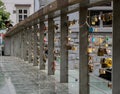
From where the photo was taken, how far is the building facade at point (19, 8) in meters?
54.2

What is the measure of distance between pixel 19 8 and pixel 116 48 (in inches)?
1848

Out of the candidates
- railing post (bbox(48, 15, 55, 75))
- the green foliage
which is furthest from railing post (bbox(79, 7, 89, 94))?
the green foliage

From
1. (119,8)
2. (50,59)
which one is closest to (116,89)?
(119,8)

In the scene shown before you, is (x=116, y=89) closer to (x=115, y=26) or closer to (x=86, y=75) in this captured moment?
(x=115, y=26)

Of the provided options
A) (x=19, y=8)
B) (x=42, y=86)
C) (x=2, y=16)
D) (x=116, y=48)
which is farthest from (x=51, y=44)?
(x=19, y=8)

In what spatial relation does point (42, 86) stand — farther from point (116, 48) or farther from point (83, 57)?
point (116, 48)

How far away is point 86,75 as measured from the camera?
12047 millimetres

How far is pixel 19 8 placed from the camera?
55.1 metres

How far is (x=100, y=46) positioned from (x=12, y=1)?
4512 centimetres

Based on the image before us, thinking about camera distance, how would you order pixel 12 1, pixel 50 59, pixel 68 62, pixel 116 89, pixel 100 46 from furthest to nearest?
pixel 12 1 < pixel 50 59 < pixel 68 62 < pixel 100 46 < pixel 116 89

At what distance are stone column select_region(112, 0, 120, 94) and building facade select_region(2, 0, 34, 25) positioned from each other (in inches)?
1791

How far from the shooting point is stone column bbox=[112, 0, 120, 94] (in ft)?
28.7

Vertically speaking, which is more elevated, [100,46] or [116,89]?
[100,46]

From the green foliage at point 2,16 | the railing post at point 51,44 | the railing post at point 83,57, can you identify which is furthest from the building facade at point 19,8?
the railing post at point 83,57
